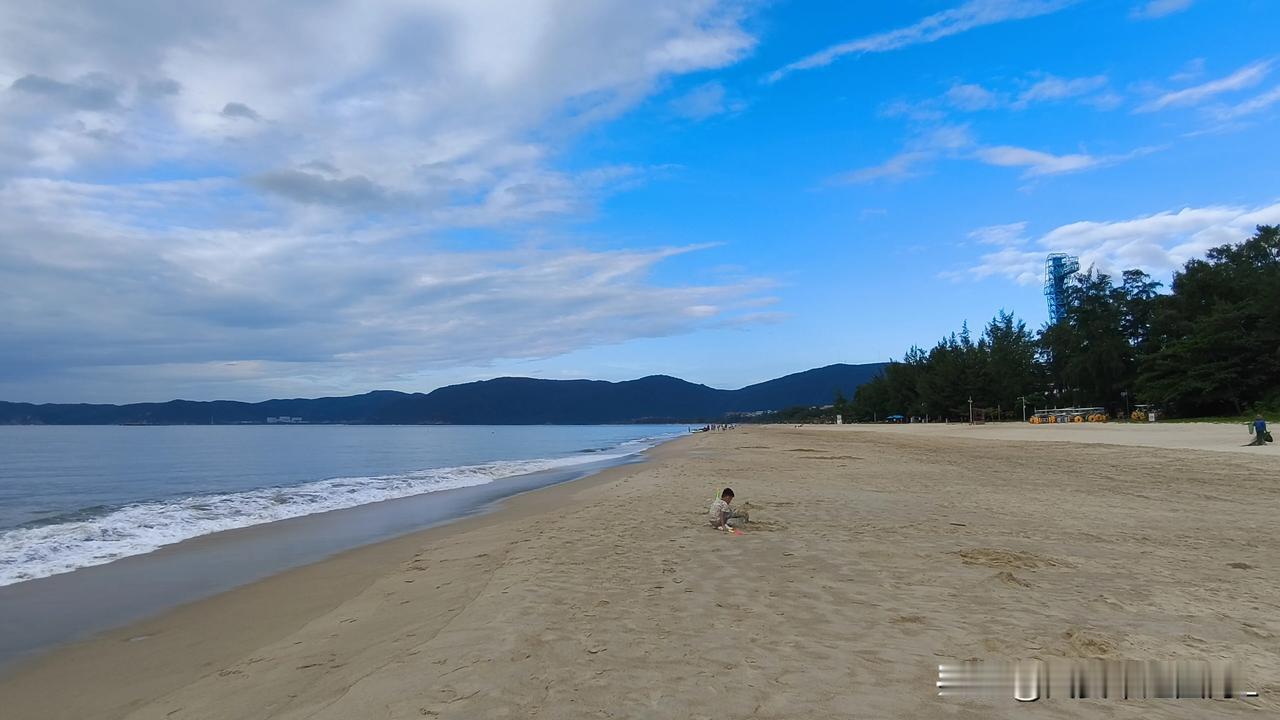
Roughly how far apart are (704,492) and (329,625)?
9.88 metres

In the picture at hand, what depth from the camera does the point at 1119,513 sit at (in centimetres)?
1048

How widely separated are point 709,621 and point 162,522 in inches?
552

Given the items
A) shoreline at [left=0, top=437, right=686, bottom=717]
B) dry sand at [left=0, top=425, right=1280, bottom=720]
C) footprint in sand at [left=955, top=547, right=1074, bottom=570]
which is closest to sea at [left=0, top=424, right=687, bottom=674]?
shoreline at [left=0, top=437, right=686, bottom=717]

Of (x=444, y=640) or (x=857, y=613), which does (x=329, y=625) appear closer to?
(x=444, y=640)

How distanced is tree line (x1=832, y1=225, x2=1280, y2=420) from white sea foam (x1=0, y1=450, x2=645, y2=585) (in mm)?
48453

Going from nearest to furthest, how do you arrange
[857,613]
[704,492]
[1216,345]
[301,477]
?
1. [857,613]
2. [704,492]
3. [301,477]
4. [1216,345]

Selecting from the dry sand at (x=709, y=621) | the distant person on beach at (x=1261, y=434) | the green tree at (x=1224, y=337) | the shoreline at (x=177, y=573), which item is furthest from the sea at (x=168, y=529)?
the green tree at (x=1224, y=337)

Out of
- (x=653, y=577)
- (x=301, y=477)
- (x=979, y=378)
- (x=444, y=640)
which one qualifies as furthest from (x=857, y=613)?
(x=979, y=378)

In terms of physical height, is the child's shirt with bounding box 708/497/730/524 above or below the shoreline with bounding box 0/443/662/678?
above

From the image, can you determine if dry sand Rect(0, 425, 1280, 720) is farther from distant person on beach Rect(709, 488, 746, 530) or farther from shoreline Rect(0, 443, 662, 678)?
shoreline Rect(0, 443, 662, 678)

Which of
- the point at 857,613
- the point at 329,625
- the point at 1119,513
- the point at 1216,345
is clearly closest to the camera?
the point at 857,613

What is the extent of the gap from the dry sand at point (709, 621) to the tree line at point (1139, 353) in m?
43.2

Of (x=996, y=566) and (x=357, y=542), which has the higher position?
(x=996, y=566)

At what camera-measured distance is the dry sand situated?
385cm
